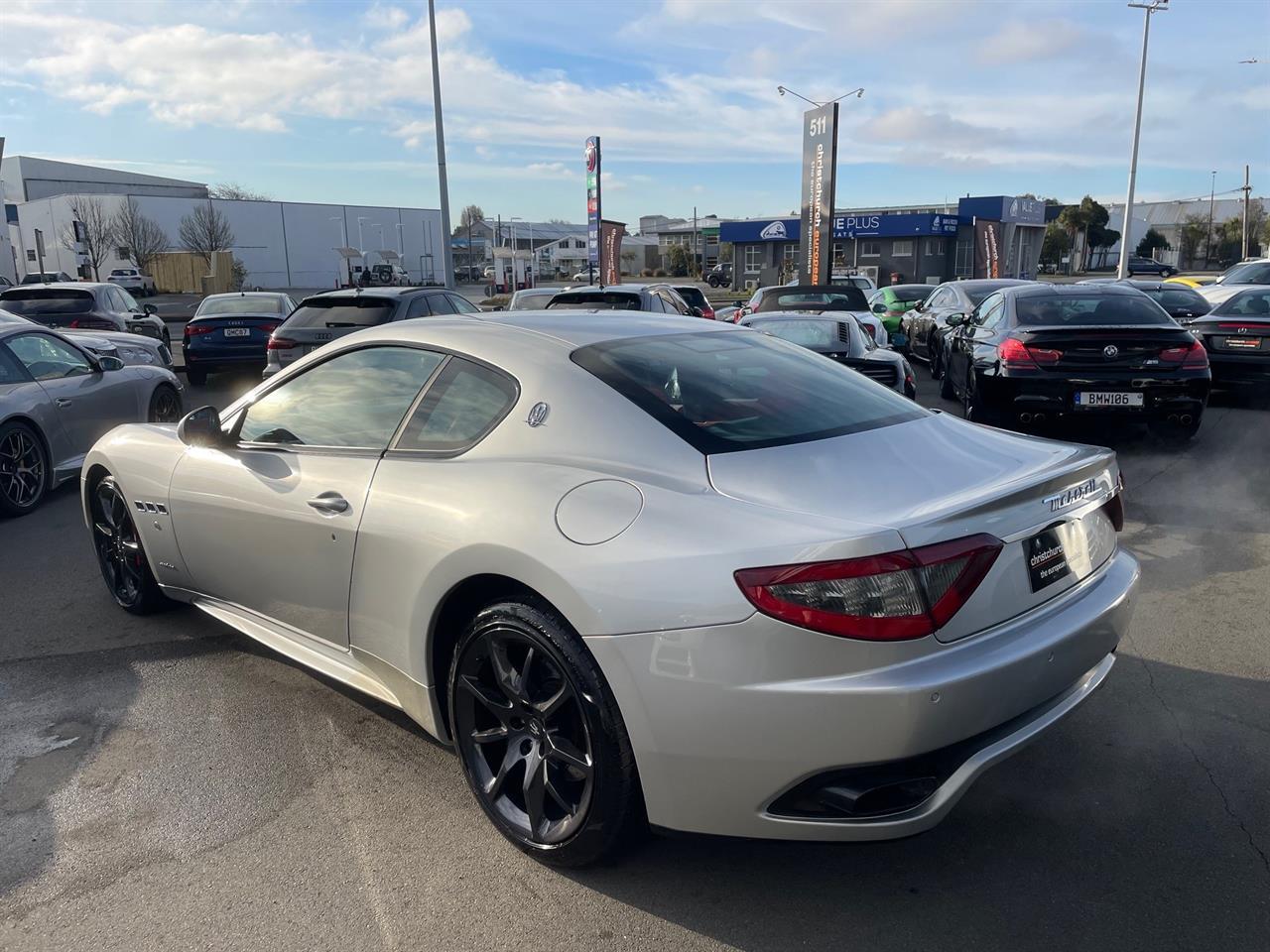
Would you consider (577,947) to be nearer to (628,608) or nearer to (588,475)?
(628,608)

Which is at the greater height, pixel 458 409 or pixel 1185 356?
pixel 458 409

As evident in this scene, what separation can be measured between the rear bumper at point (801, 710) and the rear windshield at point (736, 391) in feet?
2.10

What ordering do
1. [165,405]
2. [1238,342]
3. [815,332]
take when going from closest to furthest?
[165,405] → [815,332] → [1238,342]

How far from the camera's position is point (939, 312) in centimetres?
1496

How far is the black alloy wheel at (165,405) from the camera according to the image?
890 cm

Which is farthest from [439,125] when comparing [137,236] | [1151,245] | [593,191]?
[1151,245]

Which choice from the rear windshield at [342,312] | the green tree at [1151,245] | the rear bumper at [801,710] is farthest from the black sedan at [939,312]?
the green tree at [1151,245]

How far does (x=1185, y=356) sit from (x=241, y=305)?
12.8 meters

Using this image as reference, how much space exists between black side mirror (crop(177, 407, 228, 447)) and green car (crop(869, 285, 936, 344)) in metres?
17.0

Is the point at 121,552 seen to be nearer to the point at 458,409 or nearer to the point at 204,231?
the point at 458,409

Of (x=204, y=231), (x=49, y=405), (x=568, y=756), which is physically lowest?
(x=568, y=756)

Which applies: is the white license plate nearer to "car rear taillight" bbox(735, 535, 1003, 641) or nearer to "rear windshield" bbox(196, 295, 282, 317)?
"car rear taillight" bbox(735, 535, 1003, 641)

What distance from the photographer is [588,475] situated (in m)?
2.68

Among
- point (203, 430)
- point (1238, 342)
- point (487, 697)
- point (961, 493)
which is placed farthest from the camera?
point (1238, 342)
